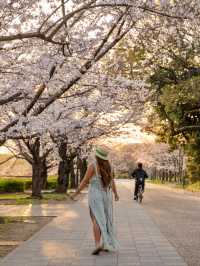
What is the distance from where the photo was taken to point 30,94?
47.0 feet

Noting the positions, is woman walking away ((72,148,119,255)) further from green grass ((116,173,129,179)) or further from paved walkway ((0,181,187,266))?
green grass ((116,173,129,179))

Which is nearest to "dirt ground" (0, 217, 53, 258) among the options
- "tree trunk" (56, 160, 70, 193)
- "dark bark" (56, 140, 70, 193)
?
"dark bark" (56, 140, 70, 193)

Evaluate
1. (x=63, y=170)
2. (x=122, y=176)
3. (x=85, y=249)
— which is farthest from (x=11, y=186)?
(x=122, y=176)

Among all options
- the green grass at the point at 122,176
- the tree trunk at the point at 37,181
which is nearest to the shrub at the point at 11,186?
the tree trunk at the point at 37,181

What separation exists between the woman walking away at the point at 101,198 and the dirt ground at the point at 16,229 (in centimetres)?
163

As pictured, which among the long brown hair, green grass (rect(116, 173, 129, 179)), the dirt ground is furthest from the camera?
green grass (rect(116, 173, 129, 179))

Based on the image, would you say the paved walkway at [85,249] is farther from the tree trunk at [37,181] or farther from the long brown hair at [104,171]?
the tree trunk at [37,181]

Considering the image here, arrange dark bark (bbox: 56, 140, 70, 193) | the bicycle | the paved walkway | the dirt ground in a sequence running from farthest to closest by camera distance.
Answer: dark bark (bbox: 56, 140, 70, 193)
the bicycle
the dirt ground
the paved walkway

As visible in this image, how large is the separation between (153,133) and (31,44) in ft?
103

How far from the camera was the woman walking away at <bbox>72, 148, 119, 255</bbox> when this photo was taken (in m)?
9.99

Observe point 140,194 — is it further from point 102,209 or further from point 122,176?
point 122,176

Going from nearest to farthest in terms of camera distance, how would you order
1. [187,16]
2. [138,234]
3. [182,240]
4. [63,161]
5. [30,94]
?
[187,16] < [182,240] < [138,234] < [30,94] < [63,161]

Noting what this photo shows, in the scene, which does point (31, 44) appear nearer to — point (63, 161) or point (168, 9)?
point (168, 9)

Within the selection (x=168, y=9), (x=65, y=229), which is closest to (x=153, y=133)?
(x=65, y=229)
